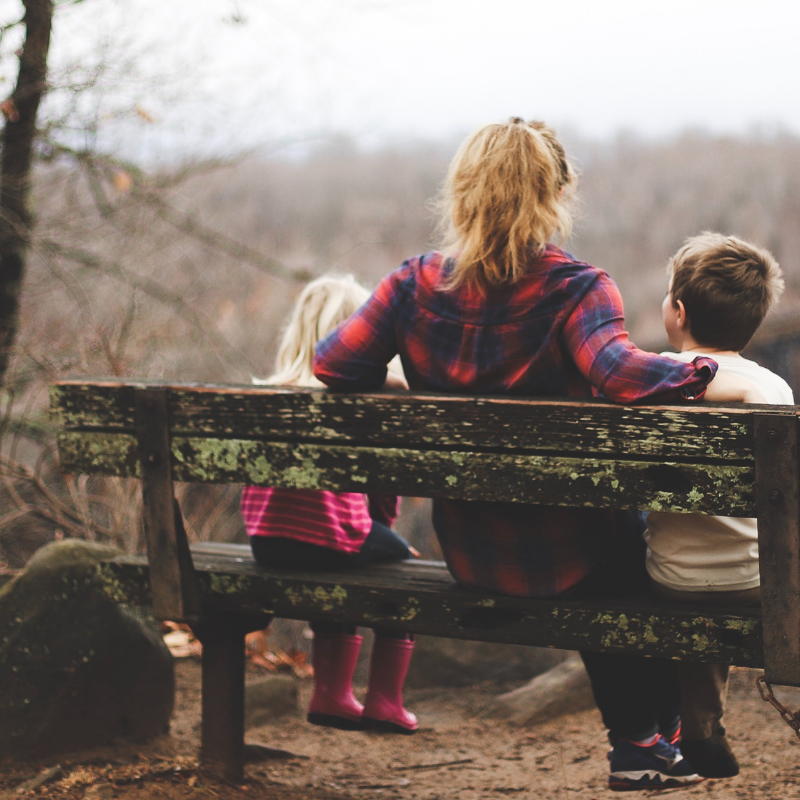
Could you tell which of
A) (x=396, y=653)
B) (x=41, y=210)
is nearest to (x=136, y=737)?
(x=396, y=653)

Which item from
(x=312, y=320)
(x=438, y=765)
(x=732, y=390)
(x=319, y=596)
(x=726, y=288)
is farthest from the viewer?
(x=438, y=765)

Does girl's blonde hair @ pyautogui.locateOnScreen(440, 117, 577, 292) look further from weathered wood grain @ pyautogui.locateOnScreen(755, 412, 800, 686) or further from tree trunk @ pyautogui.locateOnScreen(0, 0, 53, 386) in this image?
tree trunk @ pyautogui.locateOnScreen(0, 0, 53, 386)

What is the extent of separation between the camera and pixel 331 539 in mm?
2725

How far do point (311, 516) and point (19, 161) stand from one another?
10.4 feet

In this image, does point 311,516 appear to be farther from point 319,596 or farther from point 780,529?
point 780,529

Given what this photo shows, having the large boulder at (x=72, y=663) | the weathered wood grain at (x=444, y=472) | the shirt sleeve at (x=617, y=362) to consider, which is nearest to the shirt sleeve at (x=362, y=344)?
the weathered wood grain at (x=444, y=472)

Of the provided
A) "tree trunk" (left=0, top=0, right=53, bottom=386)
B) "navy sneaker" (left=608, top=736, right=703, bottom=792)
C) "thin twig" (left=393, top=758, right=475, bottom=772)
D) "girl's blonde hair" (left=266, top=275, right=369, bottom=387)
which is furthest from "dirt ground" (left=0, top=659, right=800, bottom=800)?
"tree trunk" (left=0, top=0, right=53, bottom=386)

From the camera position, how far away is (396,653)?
2992mm

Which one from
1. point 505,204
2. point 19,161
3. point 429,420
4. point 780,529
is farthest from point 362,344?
point 19,161

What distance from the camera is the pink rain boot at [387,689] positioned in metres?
2.96

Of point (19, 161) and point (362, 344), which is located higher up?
point (19, 161)

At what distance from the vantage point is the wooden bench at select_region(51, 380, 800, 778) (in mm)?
1924

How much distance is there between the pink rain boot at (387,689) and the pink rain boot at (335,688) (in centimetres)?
5

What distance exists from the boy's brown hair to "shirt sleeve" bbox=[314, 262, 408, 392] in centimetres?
77
